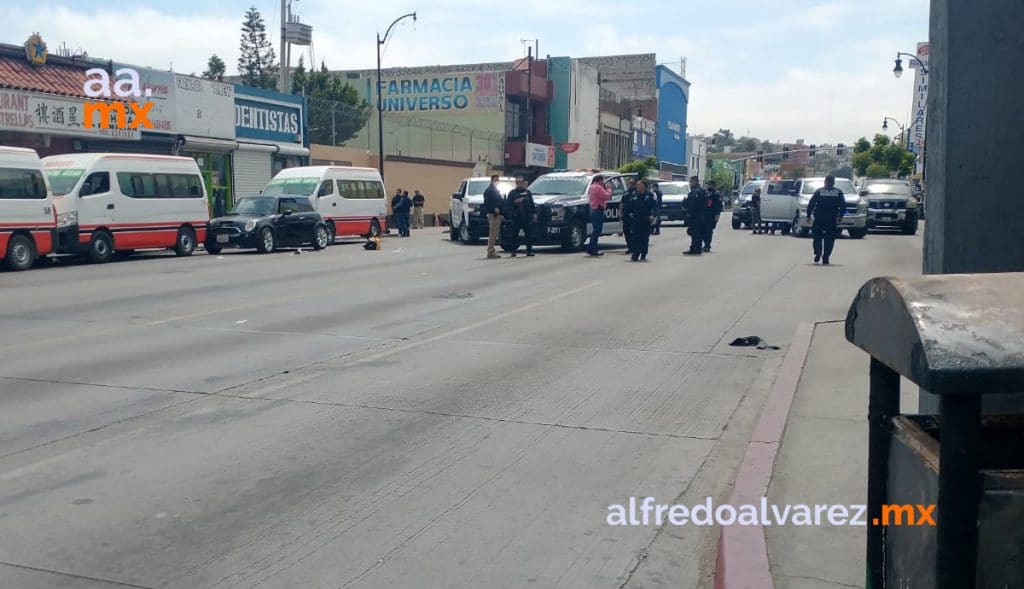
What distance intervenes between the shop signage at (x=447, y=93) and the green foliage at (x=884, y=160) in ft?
117

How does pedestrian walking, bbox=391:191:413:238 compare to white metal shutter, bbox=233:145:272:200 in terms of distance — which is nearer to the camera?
pedestrian walking, bbox=391:191:413:238

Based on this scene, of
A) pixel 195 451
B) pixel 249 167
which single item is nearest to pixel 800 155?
pixel 249 167

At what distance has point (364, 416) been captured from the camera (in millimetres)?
7188

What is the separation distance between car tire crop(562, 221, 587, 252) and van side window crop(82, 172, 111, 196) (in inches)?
423

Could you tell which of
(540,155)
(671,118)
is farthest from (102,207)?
(671,118)

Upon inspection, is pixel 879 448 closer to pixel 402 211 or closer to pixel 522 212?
pixel 522 212

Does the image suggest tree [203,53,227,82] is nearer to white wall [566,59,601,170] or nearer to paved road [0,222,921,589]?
white wall [566,59,601,170]

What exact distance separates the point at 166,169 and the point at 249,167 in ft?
42.8

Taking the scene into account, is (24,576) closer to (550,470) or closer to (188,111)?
(550,470)

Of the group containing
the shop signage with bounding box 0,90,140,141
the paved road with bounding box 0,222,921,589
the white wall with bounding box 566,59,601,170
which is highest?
the white wall with bounding box 566,59,601,170

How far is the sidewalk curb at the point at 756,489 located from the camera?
13.5 feet

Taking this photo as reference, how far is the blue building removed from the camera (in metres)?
92.0

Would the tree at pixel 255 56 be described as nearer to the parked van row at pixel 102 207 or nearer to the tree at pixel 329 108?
the tree at pixel 329 108

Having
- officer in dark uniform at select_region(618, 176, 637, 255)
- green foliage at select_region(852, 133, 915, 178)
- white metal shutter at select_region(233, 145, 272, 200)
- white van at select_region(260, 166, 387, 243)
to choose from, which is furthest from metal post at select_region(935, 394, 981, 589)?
green foliage at select_region(852, 133, 915, 178)
